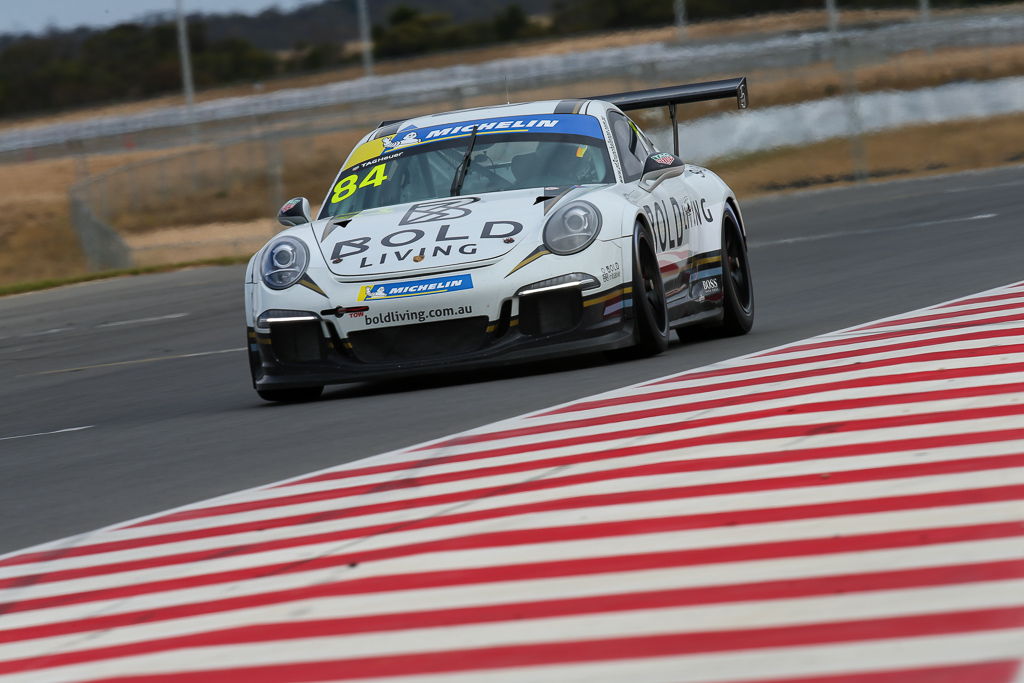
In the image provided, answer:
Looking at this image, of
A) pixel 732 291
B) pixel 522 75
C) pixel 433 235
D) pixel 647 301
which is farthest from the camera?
pixel 522 75

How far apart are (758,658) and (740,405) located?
129 inches

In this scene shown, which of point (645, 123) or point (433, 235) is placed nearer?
point (433, 235)

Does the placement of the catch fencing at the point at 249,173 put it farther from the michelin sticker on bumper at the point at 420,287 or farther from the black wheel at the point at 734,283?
the michelin sticker on bumper at the point at 420,287

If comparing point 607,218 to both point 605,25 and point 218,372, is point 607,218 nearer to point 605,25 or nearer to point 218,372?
point 218,372

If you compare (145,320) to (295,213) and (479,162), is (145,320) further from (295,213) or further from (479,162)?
(479,162)

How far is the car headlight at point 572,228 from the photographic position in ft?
27.0

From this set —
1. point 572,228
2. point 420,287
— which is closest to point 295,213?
point 420,287

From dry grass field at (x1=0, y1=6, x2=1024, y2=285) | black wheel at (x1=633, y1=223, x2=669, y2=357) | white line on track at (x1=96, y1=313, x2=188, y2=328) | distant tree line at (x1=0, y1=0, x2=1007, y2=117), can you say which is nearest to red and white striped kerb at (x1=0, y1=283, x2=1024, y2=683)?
black wheel at (x1=633, y1=223, x2=669, y2=357)

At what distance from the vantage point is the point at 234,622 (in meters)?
4.12

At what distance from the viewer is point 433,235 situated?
27.3ft

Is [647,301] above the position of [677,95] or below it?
below

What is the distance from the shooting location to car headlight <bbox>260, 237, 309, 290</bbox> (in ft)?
27.6

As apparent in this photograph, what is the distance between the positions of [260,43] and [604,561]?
10243cm

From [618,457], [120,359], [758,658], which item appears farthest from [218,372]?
[758,658]
